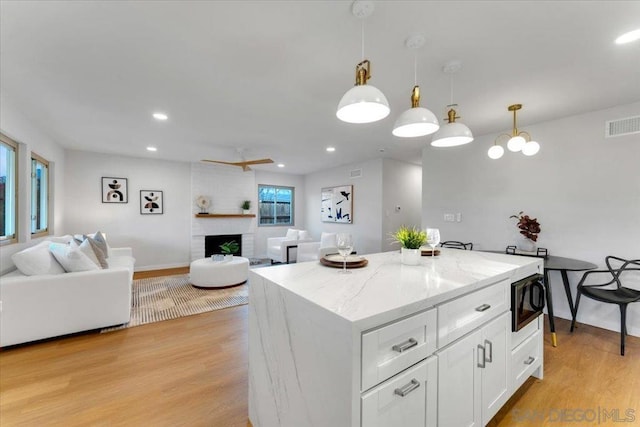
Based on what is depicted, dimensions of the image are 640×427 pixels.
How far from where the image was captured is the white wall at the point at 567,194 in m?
2.81

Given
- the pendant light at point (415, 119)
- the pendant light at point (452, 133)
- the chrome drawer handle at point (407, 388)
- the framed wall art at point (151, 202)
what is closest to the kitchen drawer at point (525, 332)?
the chrome drawer handle at point (407, 388)

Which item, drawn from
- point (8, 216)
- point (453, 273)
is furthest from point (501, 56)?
point (8, 216)

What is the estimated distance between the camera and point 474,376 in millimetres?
1381

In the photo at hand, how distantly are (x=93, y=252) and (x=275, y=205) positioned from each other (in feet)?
15.4

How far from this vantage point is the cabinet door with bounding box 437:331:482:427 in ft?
3.97

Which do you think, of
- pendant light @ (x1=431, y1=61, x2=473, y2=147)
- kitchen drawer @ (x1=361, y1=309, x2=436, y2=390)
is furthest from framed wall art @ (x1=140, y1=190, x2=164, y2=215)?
kitchen drawer @ (x1=361, y1=309, x2=436, y2=390)

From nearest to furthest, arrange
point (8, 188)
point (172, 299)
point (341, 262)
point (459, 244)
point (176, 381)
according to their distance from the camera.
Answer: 1. point (341, 262)
2. point (176, 381)
3. point (8, 188)
4. point (172, 299)
5. point (459, 244)

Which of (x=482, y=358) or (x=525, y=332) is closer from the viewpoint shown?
(x=482, y=358)

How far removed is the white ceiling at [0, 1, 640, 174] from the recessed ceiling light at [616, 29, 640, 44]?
5cm

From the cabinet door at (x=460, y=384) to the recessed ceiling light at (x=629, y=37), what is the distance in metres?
2.23

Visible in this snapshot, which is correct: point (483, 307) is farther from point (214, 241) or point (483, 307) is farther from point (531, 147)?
point (214, 241)

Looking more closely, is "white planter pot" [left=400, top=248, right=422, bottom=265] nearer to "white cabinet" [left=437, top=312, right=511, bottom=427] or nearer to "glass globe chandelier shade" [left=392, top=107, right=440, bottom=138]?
"white cabinet" [left=437, top=312, right=511, bottom=427]

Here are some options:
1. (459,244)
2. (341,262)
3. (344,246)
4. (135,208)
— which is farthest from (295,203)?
(344,246)

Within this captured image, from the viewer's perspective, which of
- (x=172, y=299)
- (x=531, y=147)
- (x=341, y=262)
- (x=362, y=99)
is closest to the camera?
(x=362, y=99)
